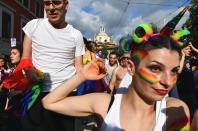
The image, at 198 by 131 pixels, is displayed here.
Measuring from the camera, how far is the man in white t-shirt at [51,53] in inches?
156

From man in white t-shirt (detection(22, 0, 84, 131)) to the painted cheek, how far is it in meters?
1.45

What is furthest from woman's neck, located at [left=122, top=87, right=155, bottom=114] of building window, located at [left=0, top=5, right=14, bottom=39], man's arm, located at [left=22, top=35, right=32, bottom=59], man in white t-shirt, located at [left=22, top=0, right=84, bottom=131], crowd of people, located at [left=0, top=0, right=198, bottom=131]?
building window, located at [left=0, top=5, right=14, bottom=39]

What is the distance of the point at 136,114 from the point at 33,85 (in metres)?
1.42

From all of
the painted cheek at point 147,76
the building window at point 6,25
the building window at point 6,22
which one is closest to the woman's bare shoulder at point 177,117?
the painted cheek at point 147,76

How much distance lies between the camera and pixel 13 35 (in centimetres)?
3275

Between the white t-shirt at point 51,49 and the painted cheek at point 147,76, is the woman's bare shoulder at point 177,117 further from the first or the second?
the white t-shirt at point 51,49

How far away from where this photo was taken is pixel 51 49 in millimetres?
4016

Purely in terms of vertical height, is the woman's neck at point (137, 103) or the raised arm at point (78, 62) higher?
→ the raised arm at point (78, 62)

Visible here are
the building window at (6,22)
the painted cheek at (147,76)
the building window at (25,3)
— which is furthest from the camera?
the building window at (25,3)

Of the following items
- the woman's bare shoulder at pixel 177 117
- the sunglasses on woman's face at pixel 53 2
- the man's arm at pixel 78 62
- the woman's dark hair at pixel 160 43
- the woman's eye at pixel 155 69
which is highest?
the sunglasses on woman's face at pixel 53 2

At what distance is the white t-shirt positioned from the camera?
158 inches

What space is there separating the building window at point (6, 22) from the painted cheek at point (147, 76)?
91.8 ft

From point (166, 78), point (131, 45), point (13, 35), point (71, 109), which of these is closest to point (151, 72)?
point (166, 78)

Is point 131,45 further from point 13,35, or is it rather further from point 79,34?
point 13,35
